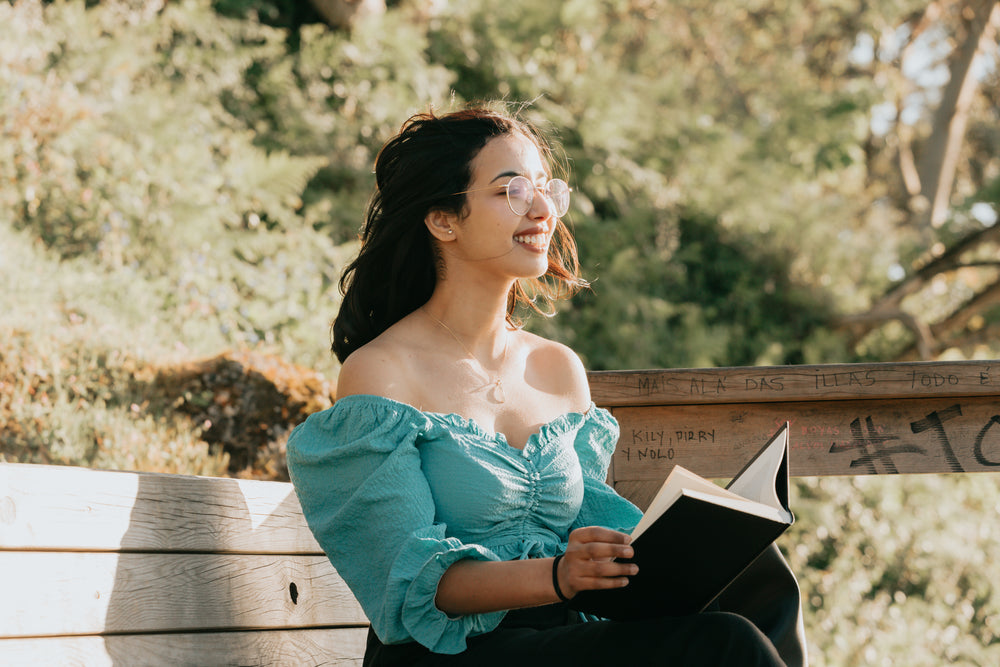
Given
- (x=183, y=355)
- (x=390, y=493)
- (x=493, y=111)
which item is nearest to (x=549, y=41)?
(x=183, y=355)

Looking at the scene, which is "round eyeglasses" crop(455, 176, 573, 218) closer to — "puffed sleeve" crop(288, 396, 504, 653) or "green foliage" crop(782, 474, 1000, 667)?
"puffed sleeve" crop(288, 396, 504, 653)

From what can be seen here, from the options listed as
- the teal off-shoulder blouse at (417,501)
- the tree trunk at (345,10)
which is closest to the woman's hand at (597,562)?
the teal off-shoulder blouse at (417,501)

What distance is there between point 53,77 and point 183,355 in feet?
7.08

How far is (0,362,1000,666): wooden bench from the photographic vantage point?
179cm

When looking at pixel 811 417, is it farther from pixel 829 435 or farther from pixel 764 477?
pixel 764 477

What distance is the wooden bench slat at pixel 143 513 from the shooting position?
175 centimetres

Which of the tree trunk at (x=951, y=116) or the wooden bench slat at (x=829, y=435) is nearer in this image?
the wooden bench slat at (x=829, y=435)

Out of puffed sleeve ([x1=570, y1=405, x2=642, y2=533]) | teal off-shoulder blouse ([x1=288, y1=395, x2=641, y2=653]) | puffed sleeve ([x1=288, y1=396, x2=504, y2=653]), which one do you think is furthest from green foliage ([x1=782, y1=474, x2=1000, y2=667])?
puffed sleeve ([x1=288, y1=396, x2=504, y2=653])

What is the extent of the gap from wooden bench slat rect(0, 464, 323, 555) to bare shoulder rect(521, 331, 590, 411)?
67 cm

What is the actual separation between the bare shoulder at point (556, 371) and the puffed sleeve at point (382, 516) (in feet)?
1.70

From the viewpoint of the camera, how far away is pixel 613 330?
763 centimetres

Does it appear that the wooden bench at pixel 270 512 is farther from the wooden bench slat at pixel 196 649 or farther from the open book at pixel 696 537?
the open book at pixel 696 537

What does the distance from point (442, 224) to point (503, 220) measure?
159mm

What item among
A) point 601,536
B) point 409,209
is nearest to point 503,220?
point 409,209
